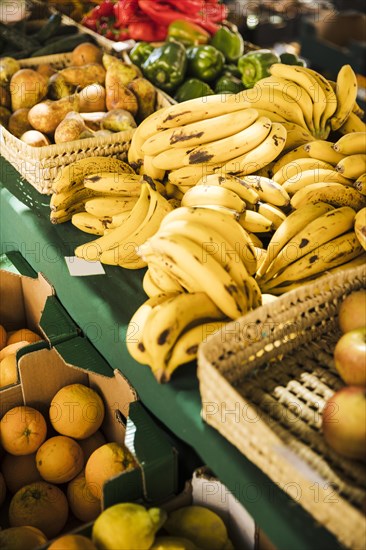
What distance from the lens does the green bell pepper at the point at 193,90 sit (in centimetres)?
231

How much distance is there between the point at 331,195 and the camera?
1480 mm

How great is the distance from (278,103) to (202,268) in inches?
35.1

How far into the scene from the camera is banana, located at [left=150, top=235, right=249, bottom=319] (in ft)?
3.80

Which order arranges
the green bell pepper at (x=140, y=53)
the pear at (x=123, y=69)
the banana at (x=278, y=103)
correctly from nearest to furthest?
the banana at (x=278, y=103), the pear at (x=123, y=69), the green bell pepper at (x=140, y=53)

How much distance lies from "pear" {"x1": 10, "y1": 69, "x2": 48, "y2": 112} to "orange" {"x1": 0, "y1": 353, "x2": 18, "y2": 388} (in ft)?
3.47

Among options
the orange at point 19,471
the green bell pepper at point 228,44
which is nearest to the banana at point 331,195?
the orange at point 19,471

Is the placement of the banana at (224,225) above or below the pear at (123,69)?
above

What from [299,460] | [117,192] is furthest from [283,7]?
[299,460]

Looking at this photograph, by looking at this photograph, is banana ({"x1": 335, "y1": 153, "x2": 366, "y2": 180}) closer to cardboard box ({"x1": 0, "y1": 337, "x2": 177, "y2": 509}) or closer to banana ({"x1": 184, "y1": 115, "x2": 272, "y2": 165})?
banana ({"x1": 184, "y1": 115, "x2": 272, "y2": 165})

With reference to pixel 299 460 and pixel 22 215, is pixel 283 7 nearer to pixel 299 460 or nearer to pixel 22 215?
pixel 22 215

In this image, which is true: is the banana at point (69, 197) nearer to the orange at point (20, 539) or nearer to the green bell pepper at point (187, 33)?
the orange at point (20, 539)

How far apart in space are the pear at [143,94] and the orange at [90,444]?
124 centimetres

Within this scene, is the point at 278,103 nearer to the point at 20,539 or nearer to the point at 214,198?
the point at 214,198

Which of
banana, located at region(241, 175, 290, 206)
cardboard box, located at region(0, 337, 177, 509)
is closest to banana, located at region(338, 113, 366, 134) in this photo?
banana, located at region(241, 175, 290, 206)
